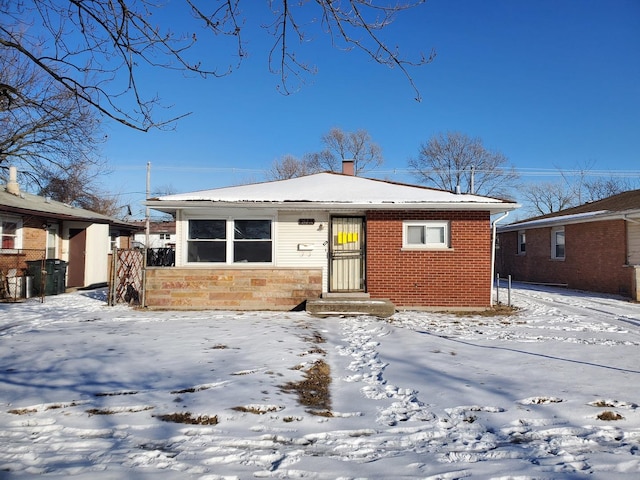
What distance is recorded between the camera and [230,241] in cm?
1093

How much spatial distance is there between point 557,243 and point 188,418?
18.1 meters

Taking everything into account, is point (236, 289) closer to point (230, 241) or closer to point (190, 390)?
point (230, 241)

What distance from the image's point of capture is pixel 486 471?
2816mm

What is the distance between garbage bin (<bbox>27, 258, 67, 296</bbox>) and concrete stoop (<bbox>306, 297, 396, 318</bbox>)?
8.86m

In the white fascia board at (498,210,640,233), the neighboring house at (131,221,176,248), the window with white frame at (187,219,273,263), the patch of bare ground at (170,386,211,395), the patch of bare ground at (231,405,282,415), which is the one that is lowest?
the patch of bare ground at (231,405,282,415)

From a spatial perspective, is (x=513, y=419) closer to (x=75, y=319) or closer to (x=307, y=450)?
(x=307, y=450)

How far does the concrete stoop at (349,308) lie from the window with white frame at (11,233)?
10327mm

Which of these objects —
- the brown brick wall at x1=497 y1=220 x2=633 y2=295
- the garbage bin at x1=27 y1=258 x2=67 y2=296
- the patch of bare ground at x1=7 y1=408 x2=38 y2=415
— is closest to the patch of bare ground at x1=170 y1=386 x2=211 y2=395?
the patch of bare ground at x1=7 y1=408 x2=38 y2=415

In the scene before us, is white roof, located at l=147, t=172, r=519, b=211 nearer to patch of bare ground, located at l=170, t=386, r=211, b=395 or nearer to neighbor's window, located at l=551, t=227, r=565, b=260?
patch of bare ground, located at l=170, t=386, r=211, b=395

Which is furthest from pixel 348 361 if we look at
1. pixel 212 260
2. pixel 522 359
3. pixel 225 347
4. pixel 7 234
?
pixel 7 234

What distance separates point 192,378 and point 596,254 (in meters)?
15.6

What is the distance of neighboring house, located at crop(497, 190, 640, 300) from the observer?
13.8m

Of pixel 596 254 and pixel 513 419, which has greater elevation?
pixel 596 254

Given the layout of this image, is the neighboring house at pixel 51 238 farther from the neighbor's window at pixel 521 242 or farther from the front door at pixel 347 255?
the neighbor's window at pixel 521 242
